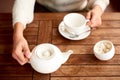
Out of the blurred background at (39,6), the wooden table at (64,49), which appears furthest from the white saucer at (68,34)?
the blurred background at (39,6)

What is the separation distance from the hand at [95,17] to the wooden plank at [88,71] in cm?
21

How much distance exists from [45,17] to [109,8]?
0.57m

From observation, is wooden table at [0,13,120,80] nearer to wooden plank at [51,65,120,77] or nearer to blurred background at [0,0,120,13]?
wooden plank at [51,65,120,77]

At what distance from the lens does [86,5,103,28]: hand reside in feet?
3.28

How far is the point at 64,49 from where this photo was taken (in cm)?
93

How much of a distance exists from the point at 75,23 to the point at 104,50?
7.6 inches

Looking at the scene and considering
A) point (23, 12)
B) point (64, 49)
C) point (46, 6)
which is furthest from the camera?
point (46, 6)

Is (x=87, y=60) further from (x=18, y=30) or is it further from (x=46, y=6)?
(x=46, y=6)

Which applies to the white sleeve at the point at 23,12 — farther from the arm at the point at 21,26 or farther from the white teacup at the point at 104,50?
the white teacup at the point at 104,50

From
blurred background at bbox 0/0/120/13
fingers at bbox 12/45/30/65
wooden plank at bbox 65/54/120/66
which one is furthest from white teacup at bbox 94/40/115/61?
blurred background at bbox 0/0/120/13

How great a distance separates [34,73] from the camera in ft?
2.82

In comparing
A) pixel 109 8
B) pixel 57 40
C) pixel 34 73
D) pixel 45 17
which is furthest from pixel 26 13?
pixel 109 8

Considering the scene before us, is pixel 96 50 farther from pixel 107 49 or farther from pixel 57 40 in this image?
pixel 57 40

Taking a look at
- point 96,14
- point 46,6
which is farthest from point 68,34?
point 46,6
